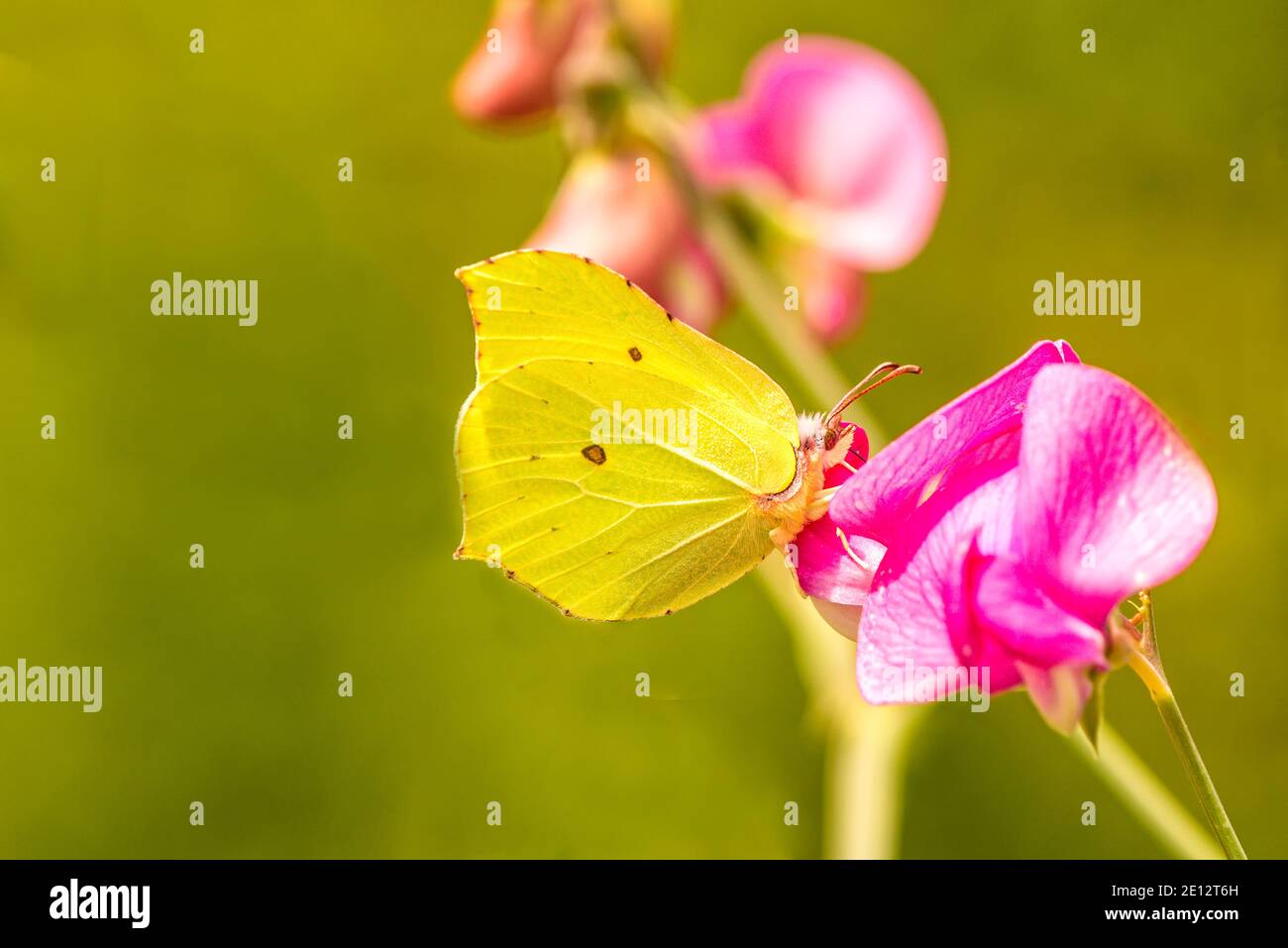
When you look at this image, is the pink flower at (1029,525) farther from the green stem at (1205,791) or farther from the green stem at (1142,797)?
the green stem at (1142,797)

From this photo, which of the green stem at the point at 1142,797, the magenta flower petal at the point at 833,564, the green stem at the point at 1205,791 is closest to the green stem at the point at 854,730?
the green stem at the point at 1142,797

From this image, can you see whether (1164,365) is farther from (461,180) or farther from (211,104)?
(211,104)

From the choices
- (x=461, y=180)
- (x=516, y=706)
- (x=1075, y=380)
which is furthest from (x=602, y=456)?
(x=461, y=180)

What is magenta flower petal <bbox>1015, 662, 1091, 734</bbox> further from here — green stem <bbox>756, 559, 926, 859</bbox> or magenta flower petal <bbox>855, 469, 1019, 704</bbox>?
green stem <bbox>756, 559, 926, 859</bbox>

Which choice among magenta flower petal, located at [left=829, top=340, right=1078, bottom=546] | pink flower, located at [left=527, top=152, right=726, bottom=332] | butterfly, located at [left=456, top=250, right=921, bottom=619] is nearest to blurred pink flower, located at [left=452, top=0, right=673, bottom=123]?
pink flower, located at [left=527, top=152, right=726, bottom=332]

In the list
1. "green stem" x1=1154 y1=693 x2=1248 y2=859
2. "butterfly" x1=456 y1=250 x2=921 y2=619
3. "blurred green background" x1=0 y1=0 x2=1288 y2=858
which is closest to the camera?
"green stem" x1=1154 y1=693 x2=1248 y2=859

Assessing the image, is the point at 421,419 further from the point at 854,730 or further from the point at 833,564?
the point at 833,564

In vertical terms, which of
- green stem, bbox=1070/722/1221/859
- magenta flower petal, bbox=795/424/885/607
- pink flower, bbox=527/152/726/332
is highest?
pink flower, bbox=527/152/726/332
